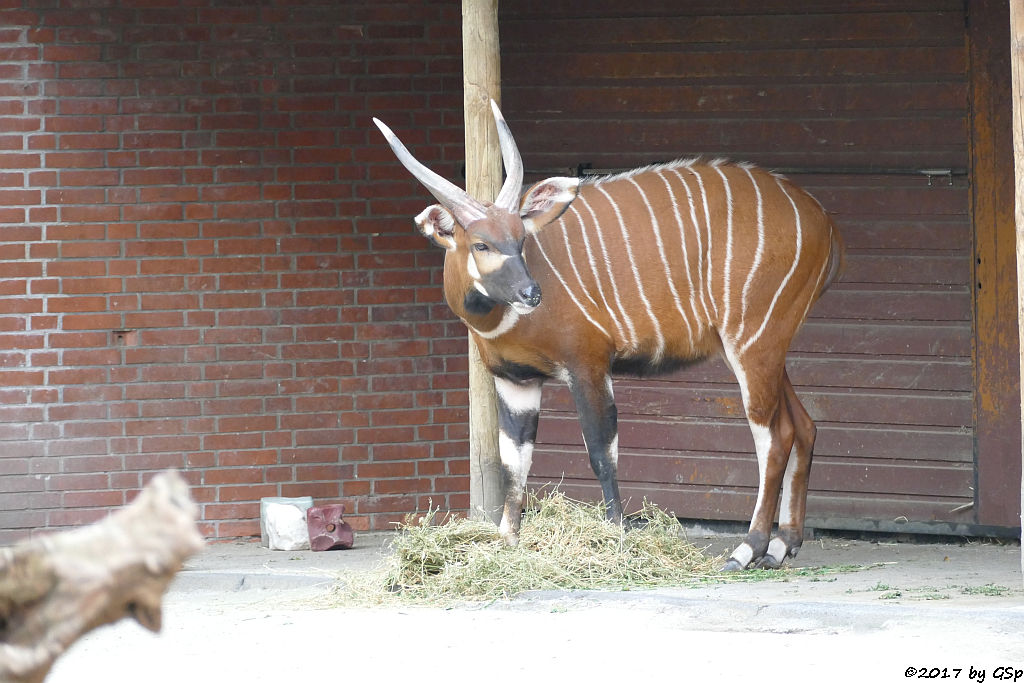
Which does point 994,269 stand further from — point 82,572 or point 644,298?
A: point 82,572

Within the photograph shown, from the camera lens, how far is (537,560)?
18.0ft

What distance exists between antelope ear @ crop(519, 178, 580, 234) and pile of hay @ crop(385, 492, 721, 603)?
3.96ft

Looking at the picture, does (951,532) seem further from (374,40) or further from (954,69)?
(374,40)

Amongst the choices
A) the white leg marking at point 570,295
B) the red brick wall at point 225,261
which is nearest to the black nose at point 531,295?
the white leg marking at point 570,295

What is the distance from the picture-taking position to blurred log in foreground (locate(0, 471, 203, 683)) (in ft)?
6.49

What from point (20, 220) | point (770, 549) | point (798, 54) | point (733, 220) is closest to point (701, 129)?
point (798, 54)

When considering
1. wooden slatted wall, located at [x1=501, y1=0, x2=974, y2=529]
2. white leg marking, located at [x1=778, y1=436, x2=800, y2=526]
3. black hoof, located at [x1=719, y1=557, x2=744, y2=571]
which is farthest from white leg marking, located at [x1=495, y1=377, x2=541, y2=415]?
wooden slatted wall, located at [x1=501, y1=0, x2=974, y2=529]

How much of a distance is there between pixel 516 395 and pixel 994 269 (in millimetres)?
2553

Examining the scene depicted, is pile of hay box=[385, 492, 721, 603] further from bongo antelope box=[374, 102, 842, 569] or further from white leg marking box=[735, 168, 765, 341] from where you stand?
white leg marking box=[735, 168, 765, 341]

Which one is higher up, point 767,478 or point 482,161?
point 482,161

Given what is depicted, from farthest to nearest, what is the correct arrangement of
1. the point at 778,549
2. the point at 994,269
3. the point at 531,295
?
the point at 994,269 → the point at 778,549 → the point at 531,295

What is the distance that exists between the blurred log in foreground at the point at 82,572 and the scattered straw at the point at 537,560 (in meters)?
3.41

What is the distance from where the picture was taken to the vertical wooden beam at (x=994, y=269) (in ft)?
21.8

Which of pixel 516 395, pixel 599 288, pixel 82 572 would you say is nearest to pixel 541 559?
pixel 516 395
